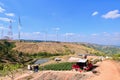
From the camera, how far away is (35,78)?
170ft

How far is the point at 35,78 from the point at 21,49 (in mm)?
130572

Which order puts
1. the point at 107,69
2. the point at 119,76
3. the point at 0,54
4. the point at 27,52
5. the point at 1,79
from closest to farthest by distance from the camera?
the point at 119,76, the point at 107,69, the point at 1,79, the point at 0,54, the point at 27,52

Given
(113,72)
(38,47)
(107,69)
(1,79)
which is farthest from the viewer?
(38,47)

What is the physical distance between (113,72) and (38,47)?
5865 inches

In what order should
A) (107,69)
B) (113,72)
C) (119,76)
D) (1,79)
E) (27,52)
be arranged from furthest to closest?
1. (27,52)
2. (1,79)
3. (107,69)
4. (113,72)
5. (119,76)

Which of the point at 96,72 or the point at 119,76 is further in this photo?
the point at 96,72

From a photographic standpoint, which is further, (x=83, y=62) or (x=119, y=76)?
(x=83, y=62)

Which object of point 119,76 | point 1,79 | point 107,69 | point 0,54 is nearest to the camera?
point 119,76

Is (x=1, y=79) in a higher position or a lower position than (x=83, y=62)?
lower

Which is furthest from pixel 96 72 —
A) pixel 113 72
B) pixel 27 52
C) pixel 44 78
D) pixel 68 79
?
pixel 27 52

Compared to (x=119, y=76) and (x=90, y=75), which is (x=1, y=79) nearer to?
(x=90, y=75)

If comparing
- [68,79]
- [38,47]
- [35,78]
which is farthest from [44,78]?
[38,47]

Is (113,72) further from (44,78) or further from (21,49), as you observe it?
(21,49)

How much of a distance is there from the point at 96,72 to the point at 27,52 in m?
128
